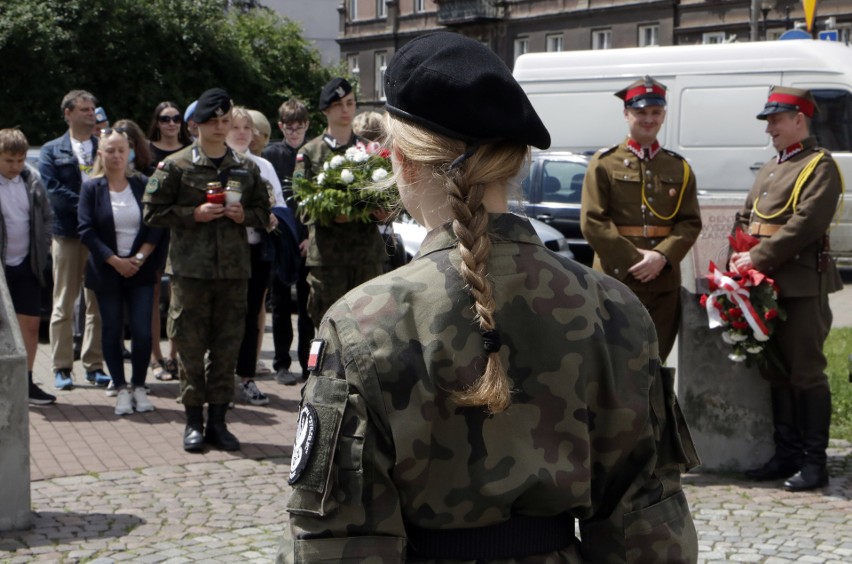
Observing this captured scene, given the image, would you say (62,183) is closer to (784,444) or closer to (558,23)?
(784,444)

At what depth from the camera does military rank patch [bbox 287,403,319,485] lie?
75.7 inches

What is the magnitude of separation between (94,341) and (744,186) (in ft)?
31.7

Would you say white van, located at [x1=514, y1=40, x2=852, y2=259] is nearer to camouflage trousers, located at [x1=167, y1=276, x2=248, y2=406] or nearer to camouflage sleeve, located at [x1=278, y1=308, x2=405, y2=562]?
camouflage trousers, located at [x1=167, y1=276, x2=248, y2=406]

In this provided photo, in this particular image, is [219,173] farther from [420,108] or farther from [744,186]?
[744,186]

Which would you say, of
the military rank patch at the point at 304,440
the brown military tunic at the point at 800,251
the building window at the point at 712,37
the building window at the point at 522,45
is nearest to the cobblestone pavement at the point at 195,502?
the brown military tunic at the point at 800,251

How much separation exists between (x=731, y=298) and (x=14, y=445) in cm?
375

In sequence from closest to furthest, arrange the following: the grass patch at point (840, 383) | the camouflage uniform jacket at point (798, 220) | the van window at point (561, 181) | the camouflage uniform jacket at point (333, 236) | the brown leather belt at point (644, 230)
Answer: the camouflage uniform jacket at point (798, 220)
the brown leather belt at point (644, 230)
the grass patch at point (840, 383)
the camouflage uniform jacket at point (333, 236)
the van window at point (561, 181)

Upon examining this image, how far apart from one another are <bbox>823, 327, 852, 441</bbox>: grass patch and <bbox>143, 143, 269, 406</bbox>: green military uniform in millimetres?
3842

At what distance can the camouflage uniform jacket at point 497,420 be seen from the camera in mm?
1906

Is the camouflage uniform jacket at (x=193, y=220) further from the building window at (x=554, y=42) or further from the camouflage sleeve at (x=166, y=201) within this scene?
the building window at (x=554, y=42)

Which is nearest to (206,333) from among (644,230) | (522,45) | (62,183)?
(644,230)

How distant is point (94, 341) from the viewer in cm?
896

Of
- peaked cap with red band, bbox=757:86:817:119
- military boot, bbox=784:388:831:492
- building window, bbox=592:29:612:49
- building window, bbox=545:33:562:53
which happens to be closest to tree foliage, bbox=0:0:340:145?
building window, bbox=592:29:612:49

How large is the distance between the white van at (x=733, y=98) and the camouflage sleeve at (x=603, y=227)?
9.21m
